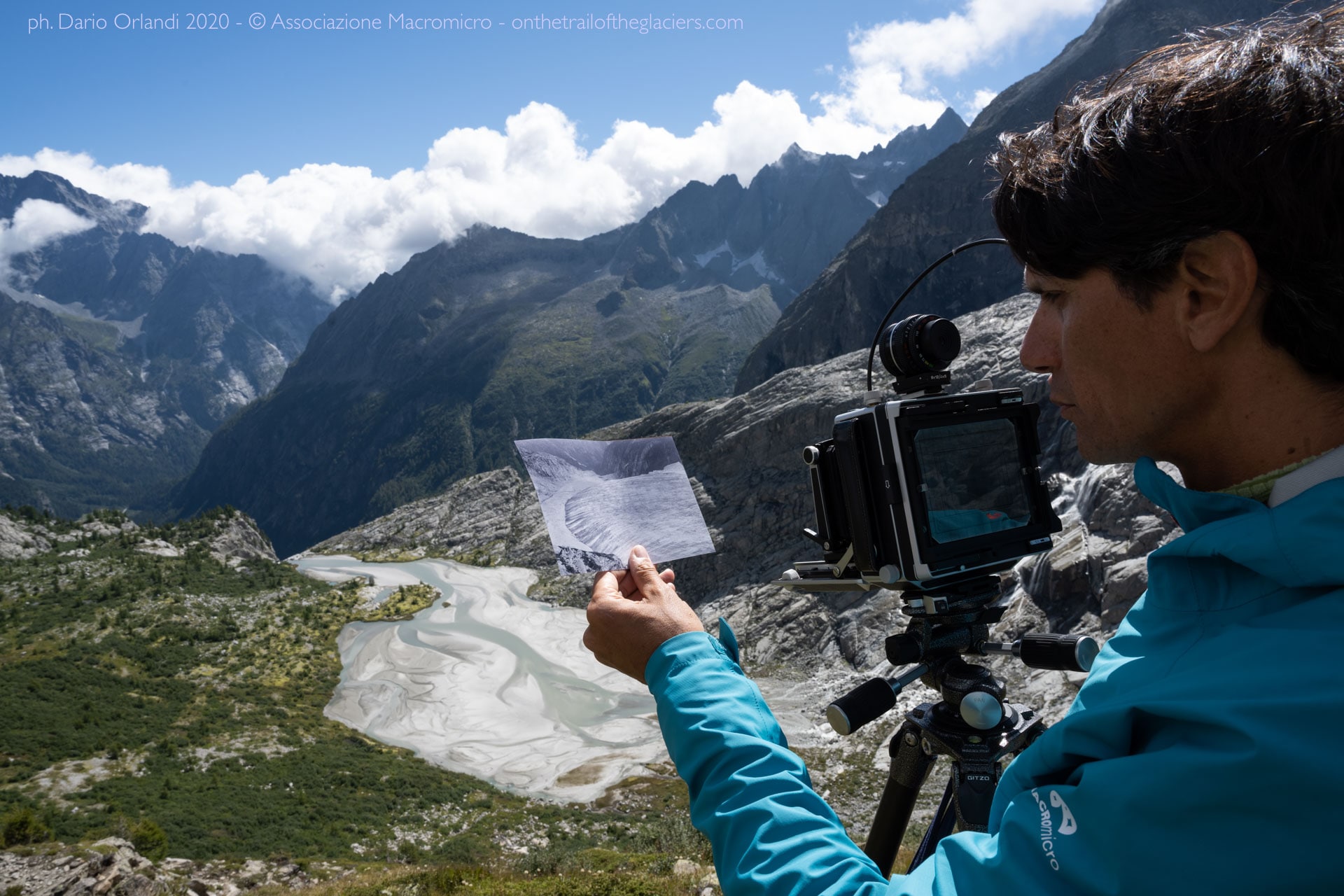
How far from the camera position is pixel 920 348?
294 centimetres

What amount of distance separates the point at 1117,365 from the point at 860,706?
1.46 metres

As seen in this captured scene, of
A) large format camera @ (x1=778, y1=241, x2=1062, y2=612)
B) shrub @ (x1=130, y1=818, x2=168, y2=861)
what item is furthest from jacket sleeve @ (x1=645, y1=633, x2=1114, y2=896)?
shrub @ (x1=130, y1=818, x2=168, y2=861)

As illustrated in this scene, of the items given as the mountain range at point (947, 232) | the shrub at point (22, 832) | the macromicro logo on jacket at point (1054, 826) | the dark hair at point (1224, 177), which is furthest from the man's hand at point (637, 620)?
the mountain range at point (947, 232)

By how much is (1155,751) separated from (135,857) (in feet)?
55.2

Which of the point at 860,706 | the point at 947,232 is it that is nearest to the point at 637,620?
the point at 860,706

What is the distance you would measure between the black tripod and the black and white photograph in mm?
902

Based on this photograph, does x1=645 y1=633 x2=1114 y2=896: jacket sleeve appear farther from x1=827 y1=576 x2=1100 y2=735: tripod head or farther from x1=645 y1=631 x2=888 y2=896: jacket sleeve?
x1=827 y1=576 x2=1100 y2=735: tripod head

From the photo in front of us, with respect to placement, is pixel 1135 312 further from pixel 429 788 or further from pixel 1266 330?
pixel 429 788

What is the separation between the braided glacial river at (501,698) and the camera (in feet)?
126

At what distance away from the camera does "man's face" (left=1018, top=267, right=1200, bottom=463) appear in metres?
1.25

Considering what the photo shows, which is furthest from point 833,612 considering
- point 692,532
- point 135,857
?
point 692,532

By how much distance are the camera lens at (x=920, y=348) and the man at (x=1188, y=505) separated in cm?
138

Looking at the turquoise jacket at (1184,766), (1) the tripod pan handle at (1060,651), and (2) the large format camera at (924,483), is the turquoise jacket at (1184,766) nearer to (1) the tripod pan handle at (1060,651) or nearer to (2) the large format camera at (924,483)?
(2) the large format camera at (924,483)

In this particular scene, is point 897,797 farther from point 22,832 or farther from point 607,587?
point 22,832
